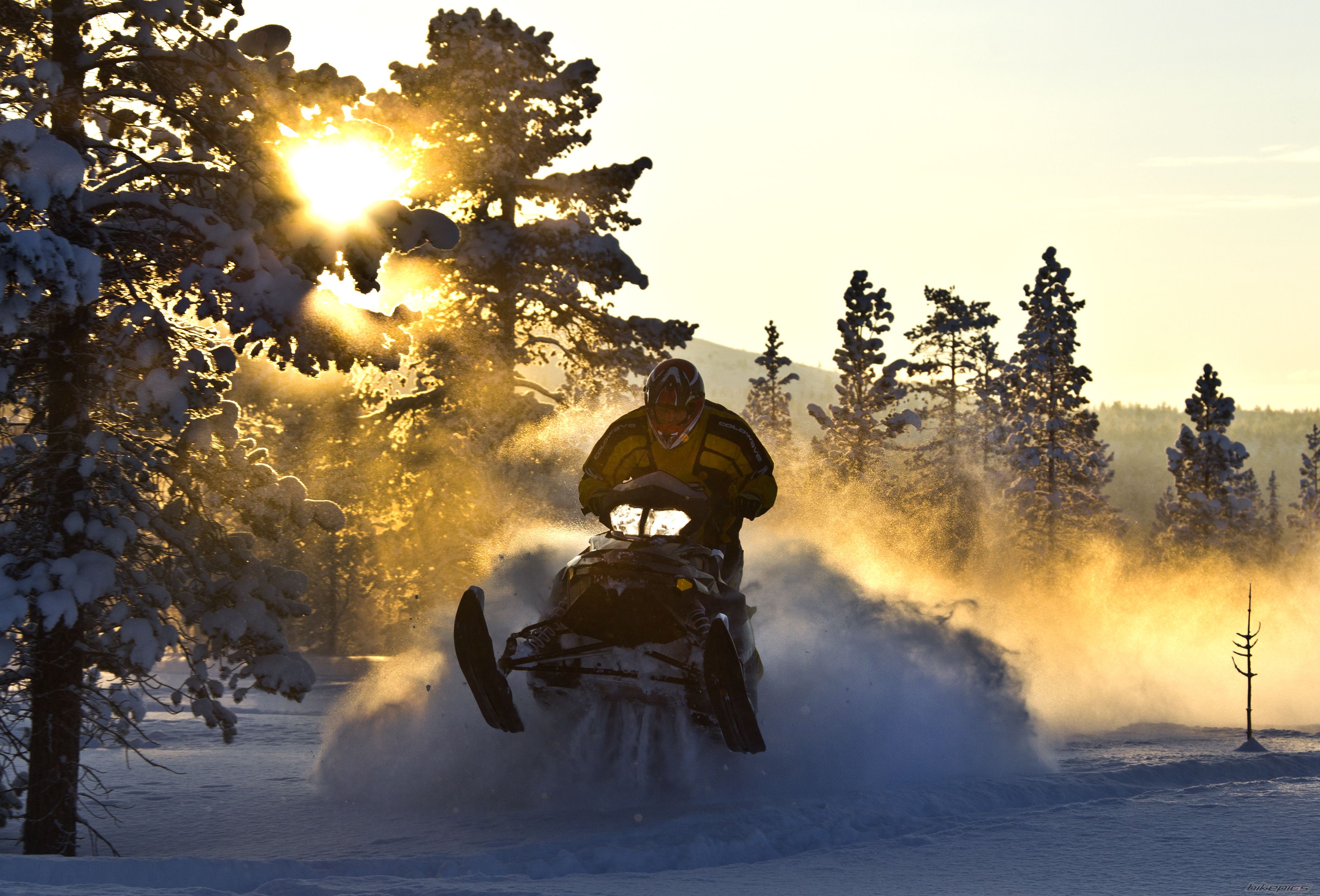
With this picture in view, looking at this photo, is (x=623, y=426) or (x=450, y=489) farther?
(x=450, y=489)

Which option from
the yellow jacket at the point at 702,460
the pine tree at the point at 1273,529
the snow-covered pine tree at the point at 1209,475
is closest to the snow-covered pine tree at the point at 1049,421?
the snow-covered pine tree at the point at 1209,475

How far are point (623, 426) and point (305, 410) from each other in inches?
964

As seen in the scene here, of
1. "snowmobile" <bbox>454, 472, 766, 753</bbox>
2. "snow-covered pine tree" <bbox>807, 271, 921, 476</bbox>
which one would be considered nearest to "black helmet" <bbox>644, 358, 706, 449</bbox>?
"snowmobile" <bbox>454, 472, 766, 753</bbox>

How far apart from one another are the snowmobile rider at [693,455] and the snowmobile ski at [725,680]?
1.73 metres

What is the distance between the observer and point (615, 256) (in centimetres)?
2223

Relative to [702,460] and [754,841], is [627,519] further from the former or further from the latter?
[754,841]

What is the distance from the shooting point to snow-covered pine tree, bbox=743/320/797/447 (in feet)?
205

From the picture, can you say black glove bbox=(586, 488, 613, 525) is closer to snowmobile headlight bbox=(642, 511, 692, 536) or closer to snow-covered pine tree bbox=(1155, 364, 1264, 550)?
snowmobile headlight bbox=(642, 511, 692, 536)

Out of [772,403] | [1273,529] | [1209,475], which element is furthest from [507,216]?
[1273,529]

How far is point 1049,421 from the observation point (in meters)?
50.2

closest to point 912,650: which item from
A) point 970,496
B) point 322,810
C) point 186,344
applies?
point 322,810

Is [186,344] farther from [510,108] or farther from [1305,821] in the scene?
[510,108]

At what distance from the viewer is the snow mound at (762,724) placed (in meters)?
9.90

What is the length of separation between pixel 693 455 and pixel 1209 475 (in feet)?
154
